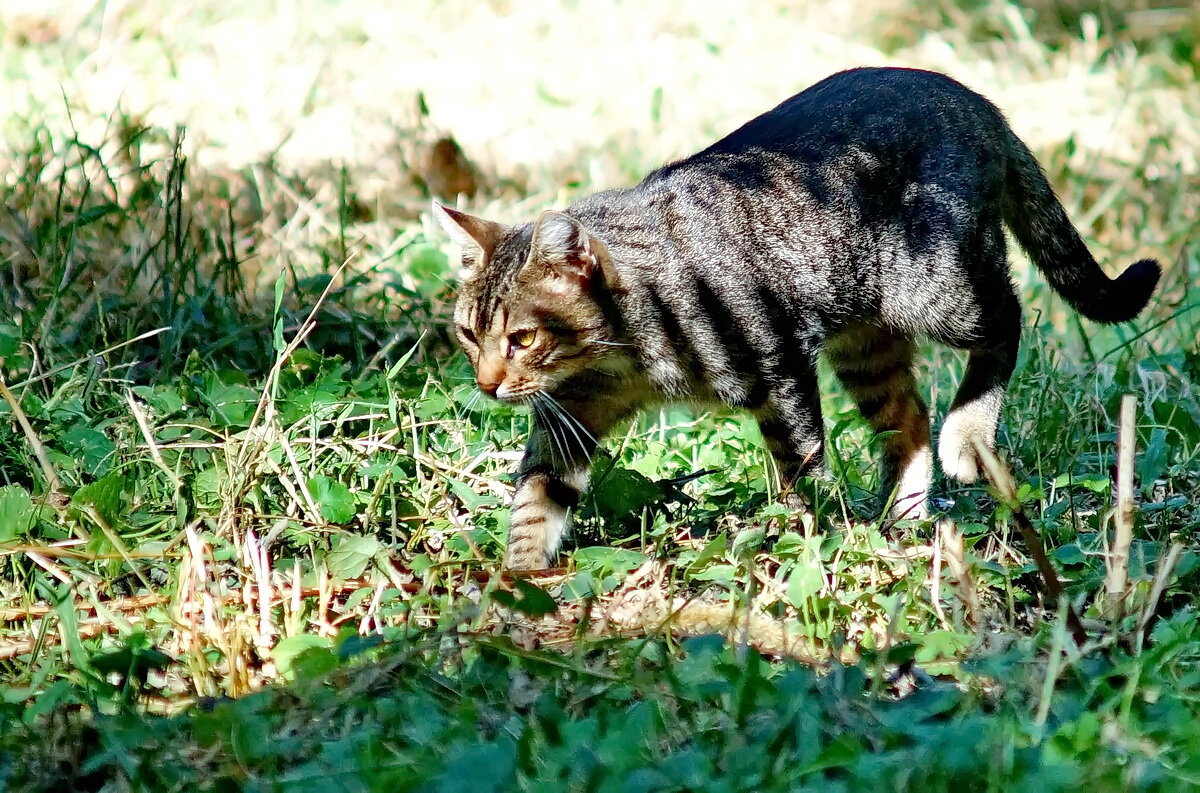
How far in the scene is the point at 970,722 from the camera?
8.36ft

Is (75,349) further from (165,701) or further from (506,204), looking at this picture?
(506,204)

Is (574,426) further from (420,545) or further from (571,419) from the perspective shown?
(420,545)

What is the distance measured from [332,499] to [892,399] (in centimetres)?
196

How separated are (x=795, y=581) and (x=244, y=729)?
1321mm

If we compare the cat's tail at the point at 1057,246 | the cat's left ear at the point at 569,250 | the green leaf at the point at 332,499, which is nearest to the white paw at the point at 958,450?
the cat's tail at the point at 1057,246

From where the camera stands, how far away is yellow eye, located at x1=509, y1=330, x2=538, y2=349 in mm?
3865

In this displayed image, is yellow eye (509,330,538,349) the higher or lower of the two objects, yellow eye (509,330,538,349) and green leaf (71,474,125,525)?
the higher

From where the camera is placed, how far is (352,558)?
3.46 meters

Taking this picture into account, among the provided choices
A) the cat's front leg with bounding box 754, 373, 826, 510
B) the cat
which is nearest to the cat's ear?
the cat

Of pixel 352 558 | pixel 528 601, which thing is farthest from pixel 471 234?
pixel 528 601

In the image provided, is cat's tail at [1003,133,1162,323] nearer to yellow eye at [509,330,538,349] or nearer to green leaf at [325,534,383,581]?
yellow eye at [509,330,538,349]

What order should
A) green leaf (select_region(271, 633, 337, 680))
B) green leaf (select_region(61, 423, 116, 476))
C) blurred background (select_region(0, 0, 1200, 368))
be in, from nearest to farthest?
green leaf (select_region(271, 633, 337, 680)), green leaf (select_region(61, 423, 116, 476)), blurred background (select_region(0, 0, 1200, 368))

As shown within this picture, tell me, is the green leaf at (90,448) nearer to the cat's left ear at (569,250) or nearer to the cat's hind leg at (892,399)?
the cat's left ear at (569,250)

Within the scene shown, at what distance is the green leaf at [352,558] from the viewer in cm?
345
